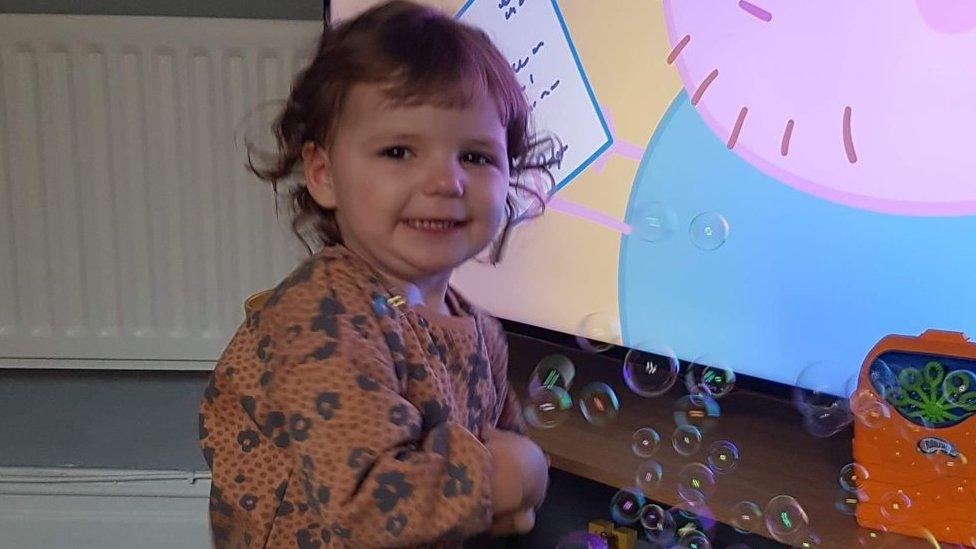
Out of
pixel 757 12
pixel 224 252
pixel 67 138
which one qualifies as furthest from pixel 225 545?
pixel 67 138

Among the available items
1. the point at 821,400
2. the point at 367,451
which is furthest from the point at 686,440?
the point at 367,451

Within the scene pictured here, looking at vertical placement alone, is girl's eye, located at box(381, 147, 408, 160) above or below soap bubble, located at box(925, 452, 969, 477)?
above

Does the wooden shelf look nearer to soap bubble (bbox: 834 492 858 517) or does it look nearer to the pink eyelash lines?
soap bubble (bbox: 834 492 858 517)

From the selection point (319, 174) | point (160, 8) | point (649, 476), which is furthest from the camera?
→ point (160, 8)

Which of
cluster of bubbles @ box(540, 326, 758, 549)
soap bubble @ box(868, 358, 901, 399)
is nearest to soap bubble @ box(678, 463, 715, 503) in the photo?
cluster of bubbles @ box(540, 326, 758, 549)

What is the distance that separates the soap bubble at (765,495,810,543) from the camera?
0.96m

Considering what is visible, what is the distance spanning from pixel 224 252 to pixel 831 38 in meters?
1.30

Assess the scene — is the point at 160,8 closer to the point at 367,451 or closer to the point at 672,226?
the point at 672,226

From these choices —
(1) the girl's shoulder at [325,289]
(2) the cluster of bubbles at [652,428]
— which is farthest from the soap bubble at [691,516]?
(1) the girl's shoulder at [325,289]

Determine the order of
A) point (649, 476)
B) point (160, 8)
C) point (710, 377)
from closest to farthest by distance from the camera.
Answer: point (649, 476)
point (710, 377)
point (160, 8)

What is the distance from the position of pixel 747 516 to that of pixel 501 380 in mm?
309

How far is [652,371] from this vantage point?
128 cm

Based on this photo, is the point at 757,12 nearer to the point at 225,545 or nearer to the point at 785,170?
the point at 785,170

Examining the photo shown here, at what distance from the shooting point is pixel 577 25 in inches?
54.2
